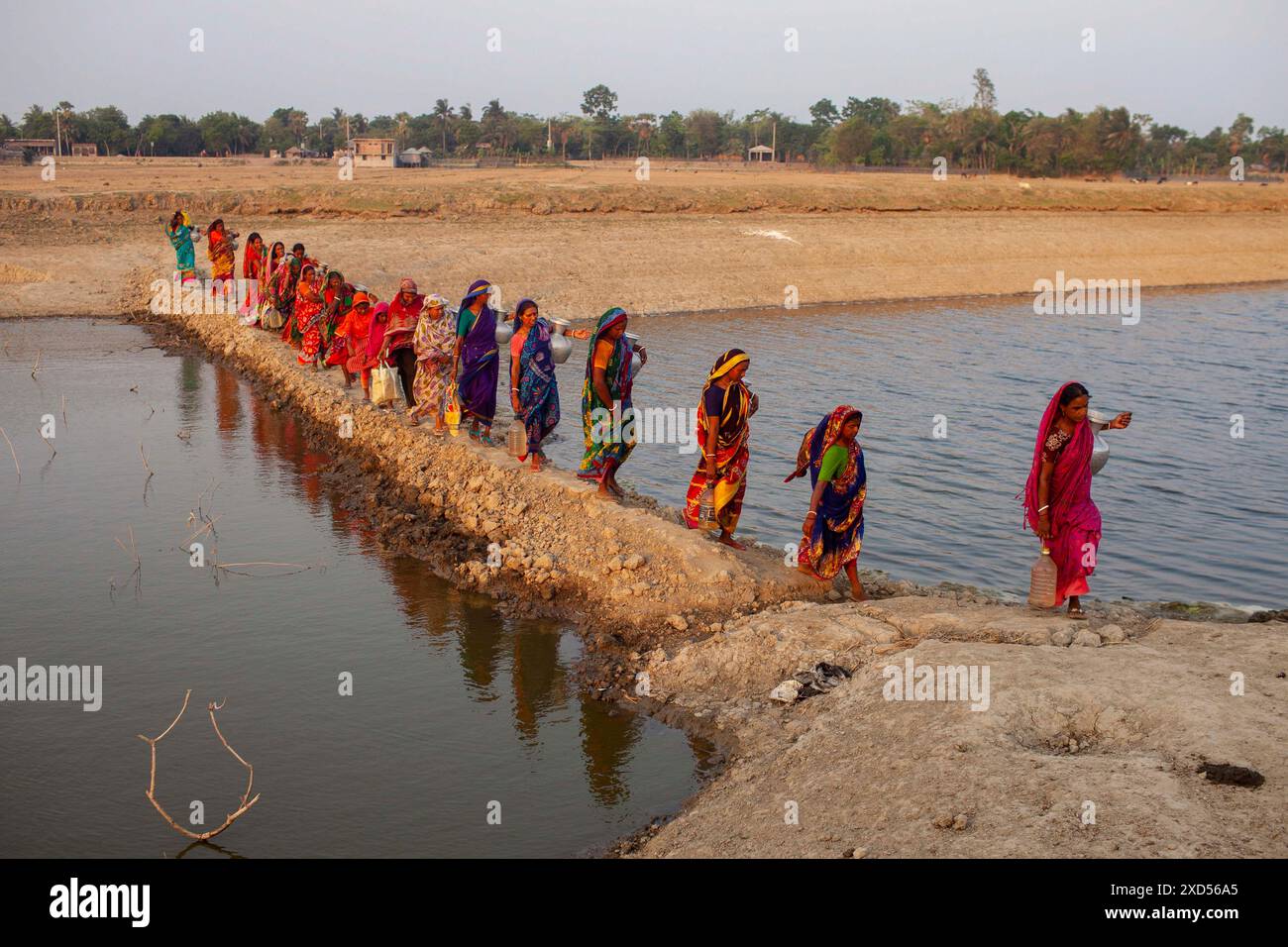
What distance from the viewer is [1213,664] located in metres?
6.02

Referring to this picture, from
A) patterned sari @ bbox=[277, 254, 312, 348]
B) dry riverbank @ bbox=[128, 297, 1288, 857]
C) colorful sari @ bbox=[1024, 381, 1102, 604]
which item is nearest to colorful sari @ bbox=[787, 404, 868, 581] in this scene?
dry riverbank @ bbox=[128, 297, 1288, 857]

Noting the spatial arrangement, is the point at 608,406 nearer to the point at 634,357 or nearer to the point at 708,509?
the point at 634,357

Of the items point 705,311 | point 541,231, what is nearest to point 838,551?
point 705,311

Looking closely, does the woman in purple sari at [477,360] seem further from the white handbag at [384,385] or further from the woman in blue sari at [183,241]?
the woman in blue sari at [183,241]

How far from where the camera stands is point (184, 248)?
20.6m

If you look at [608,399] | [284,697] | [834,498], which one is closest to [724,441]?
[834,498]

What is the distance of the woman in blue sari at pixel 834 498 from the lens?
24.5 ft

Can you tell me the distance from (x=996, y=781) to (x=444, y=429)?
→ 737cm

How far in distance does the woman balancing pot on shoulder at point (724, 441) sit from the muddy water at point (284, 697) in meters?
1.44

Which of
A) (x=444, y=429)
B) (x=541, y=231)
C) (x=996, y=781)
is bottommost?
(x=996, y=781)

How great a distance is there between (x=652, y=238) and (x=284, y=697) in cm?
2139

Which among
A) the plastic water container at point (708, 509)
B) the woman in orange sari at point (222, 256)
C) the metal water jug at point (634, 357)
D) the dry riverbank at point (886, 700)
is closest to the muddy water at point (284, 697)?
the dry riverbank at point (886, 700)

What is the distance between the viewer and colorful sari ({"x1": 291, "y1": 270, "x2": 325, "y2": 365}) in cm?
1483
